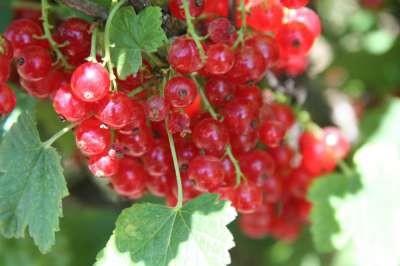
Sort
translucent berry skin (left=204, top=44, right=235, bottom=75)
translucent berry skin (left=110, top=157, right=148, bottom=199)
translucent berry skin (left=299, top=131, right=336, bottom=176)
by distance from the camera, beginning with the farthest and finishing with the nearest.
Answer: translucent berry skin (left=299, top=131, right=336, bottom=176)
translucent berry skin (left=110, top=157, right=148, bottom=199)
translucent berry skin (left=204, top=44, right=235, bottom=75)

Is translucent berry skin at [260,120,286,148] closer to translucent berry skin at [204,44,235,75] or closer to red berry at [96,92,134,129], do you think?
translucent berry skin at [204,44,235,75]

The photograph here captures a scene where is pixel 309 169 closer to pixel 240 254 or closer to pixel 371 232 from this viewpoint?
pixel 371 232

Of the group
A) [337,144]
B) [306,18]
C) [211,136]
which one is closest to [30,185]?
[211,136]

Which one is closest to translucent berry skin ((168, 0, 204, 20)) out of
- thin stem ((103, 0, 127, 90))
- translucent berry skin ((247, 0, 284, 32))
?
thin stem ((103, 0, 127, 90))

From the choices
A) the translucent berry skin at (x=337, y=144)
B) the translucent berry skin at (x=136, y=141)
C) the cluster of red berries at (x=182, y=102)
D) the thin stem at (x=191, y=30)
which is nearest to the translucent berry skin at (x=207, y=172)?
the cluster of red berries at (x=182, y=102)

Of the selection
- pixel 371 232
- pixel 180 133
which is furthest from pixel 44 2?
pixel 371 232

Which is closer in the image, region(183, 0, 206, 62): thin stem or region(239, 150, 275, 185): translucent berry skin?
region(183, 0, 206, 62): thin stem

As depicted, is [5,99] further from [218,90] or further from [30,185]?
[218,90]
